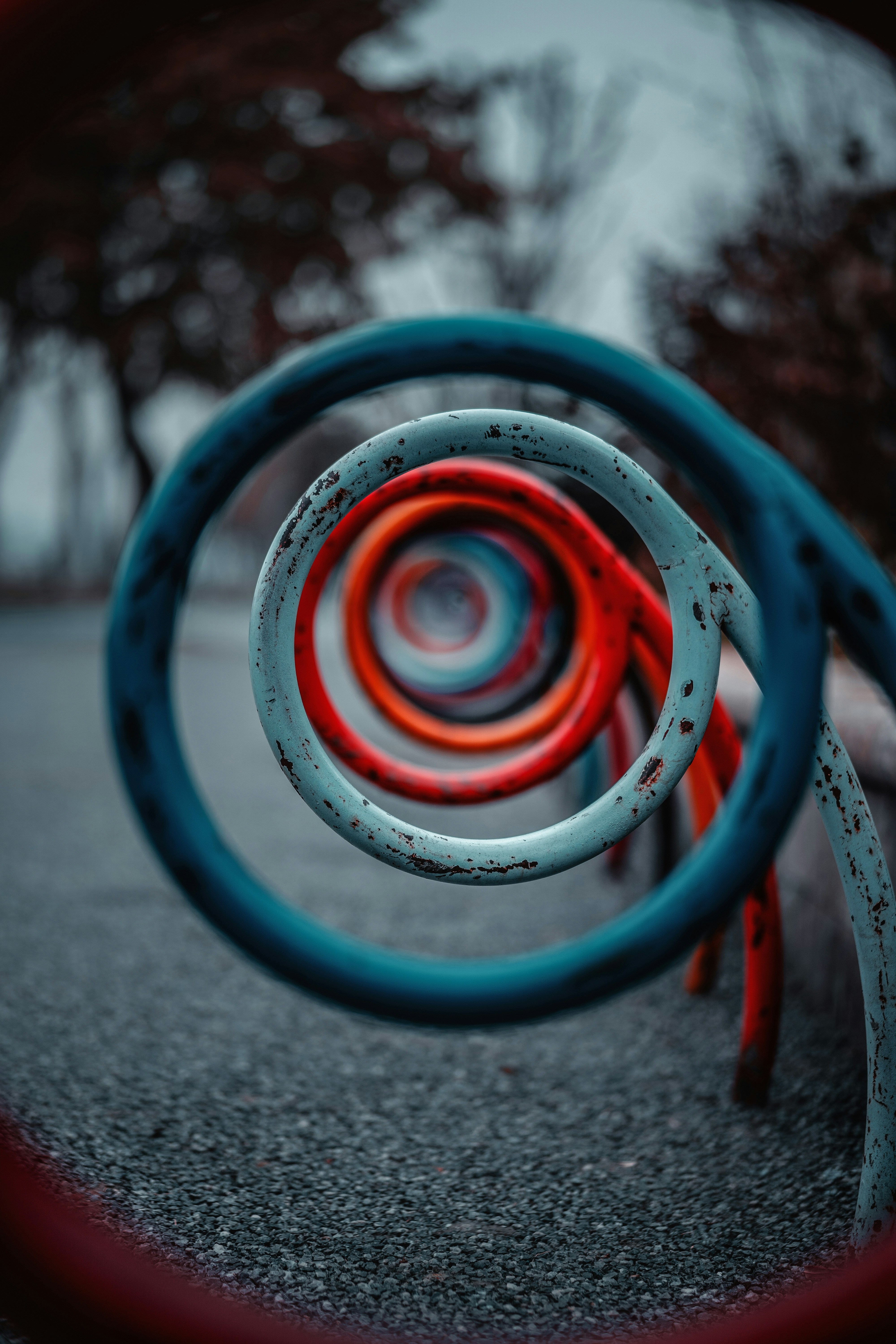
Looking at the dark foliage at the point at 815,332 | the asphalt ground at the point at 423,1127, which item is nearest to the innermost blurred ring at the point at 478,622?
the asphalt ground at the point at 423,1127

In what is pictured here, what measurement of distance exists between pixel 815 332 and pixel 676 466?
150 inches

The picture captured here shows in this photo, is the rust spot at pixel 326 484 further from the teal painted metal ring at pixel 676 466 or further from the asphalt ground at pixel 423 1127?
the asphalt ground at pixel 423 1127

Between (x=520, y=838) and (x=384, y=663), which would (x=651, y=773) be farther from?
(x=384, y=663)

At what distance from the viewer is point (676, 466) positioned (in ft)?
3.38

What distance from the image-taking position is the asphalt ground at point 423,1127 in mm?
1309

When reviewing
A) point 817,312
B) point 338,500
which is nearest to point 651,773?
point 338,500

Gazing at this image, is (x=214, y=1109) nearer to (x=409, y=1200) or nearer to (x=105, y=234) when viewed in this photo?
(x=409, y=1200)

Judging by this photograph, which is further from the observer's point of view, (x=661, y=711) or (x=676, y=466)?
(x=661, y=711)

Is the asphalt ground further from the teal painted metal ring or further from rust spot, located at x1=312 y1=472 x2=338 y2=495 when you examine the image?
rust spot, located at x1=312 y1=472 x2=338 y2=495

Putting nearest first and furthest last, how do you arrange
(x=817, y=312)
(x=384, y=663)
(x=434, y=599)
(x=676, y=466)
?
(x=676, y=466), (x=384, y=663), (x=817, y=312), (x=434, y=599)

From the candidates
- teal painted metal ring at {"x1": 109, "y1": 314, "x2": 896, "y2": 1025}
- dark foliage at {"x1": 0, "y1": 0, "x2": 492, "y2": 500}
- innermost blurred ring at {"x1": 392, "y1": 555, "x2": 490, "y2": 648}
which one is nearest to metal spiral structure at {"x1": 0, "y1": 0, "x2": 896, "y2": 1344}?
teal painted metal ring at {"x1": 109, "y1": 314, "x2": 896, "y2": 1025}

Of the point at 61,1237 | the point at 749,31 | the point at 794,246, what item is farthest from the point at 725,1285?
the point at 749,31

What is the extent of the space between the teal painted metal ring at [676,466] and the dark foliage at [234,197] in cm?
1362

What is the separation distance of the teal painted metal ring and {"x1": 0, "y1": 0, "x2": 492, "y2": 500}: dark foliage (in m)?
13.6
